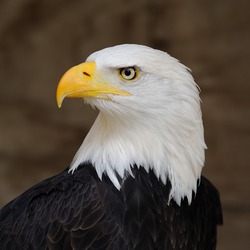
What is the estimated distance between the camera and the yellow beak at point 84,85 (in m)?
3.92

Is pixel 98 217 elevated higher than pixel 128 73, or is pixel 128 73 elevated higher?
pixel 128 73

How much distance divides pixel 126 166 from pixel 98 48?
9.27 feet

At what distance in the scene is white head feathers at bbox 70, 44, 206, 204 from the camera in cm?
400

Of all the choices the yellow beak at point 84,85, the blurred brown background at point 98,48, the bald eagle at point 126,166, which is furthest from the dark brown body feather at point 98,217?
the blurred brown background at point 98,48

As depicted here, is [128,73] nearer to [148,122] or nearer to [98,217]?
[148,122]

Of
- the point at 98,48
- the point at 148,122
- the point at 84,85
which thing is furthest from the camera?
the point at 98,48

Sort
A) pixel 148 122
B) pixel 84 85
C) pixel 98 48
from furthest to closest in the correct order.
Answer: pixel 98 48
pixel 148 122
pixel 84 85

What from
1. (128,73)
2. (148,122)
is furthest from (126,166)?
(128,73)

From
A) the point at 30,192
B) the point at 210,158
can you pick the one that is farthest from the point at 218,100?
the point at 30,192

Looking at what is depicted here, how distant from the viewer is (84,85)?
3941mm

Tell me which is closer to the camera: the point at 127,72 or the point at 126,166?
the point at 127,72

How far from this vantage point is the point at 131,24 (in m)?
6.72

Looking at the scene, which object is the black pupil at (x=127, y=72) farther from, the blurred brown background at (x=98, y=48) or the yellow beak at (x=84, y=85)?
the blurred brown background at (x=98, y=48)

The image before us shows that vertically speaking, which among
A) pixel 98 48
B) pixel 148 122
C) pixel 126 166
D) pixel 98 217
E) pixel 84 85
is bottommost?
pixel 98 217
